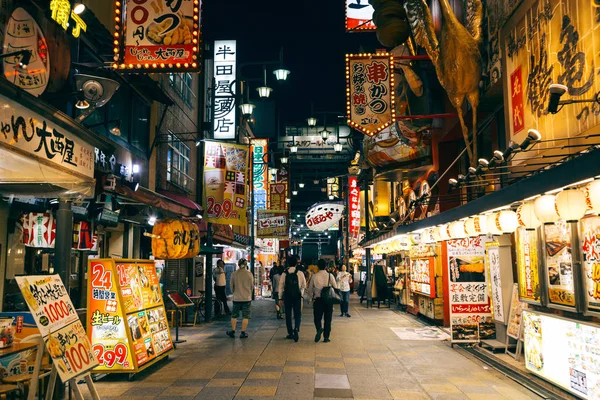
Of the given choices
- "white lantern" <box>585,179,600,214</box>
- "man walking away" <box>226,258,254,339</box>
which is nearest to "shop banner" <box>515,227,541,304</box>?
"white lantern" <box>585,179,600,214</box>

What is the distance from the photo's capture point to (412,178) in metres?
24.2

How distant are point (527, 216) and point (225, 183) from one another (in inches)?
424

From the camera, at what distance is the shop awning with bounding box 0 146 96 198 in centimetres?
723

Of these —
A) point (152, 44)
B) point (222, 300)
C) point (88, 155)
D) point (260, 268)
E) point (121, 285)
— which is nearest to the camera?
point (88, 155)

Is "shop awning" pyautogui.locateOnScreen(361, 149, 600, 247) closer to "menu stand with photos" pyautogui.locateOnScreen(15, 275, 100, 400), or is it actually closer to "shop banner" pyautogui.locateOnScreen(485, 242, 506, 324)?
"shop banner" pyautogui.locateOnScreen(485, 242, 506, 324)

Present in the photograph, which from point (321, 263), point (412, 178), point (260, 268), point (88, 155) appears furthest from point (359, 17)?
point (260, 268)

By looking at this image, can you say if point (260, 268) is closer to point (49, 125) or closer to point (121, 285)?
point (121, 285)

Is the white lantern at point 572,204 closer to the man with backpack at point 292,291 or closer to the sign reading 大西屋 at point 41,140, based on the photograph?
the sign reading 大西屋 at point 41,140

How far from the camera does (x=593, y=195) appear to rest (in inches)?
253

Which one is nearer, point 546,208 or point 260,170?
point 546,208

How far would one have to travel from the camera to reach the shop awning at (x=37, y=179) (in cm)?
723

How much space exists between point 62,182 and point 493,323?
10940 millimetres

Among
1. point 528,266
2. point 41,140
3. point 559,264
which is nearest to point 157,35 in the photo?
point 41,140

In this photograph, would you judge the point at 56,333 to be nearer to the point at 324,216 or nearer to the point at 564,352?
the point at 564,352
